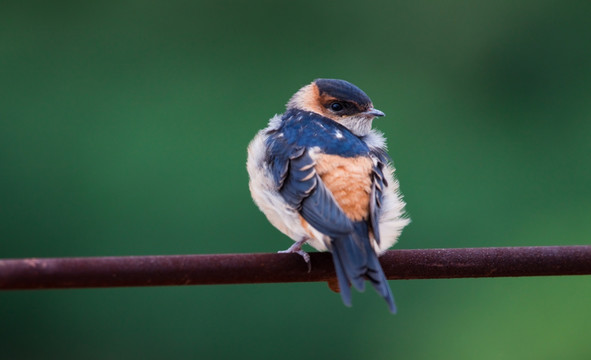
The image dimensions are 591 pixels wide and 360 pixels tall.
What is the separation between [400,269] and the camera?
1.60m

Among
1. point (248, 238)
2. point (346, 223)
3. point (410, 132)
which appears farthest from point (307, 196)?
point (410, 132)

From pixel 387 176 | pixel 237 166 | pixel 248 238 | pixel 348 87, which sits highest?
pixel 348 87

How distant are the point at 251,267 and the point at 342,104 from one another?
1416 millimetres

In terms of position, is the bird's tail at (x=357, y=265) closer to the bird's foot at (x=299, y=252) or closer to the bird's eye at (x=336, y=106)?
the bird's foot at (x=299, y=252)

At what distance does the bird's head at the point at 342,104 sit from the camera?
106 inches

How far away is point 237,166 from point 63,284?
2.25m

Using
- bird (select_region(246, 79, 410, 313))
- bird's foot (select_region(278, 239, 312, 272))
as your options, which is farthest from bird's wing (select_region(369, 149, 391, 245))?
bird's foot (select_region(278, 239, 312, 272))

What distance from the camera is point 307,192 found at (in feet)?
6.57

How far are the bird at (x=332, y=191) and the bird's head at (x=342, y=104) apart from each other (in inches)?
2.9

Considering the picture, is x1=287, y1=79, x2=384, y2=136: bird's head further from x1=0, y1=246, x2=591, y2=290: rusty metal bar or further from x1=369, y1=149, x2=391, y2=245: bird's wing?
x1=0, y1=246, x2=591, y2=290: rusty metal bar

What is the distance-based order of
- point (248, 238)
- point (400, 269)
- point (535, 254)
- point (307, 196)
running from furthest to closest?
1. point (248, 238)
2. point (307, 196)
3. point (400, 269)
4. point (535, 254)

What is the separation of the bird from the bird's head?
7 centimetres

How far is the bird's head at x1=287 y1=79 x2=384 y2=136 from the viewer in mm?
2689

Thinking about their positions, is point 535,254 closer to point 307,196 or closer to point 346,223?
point 346,223
